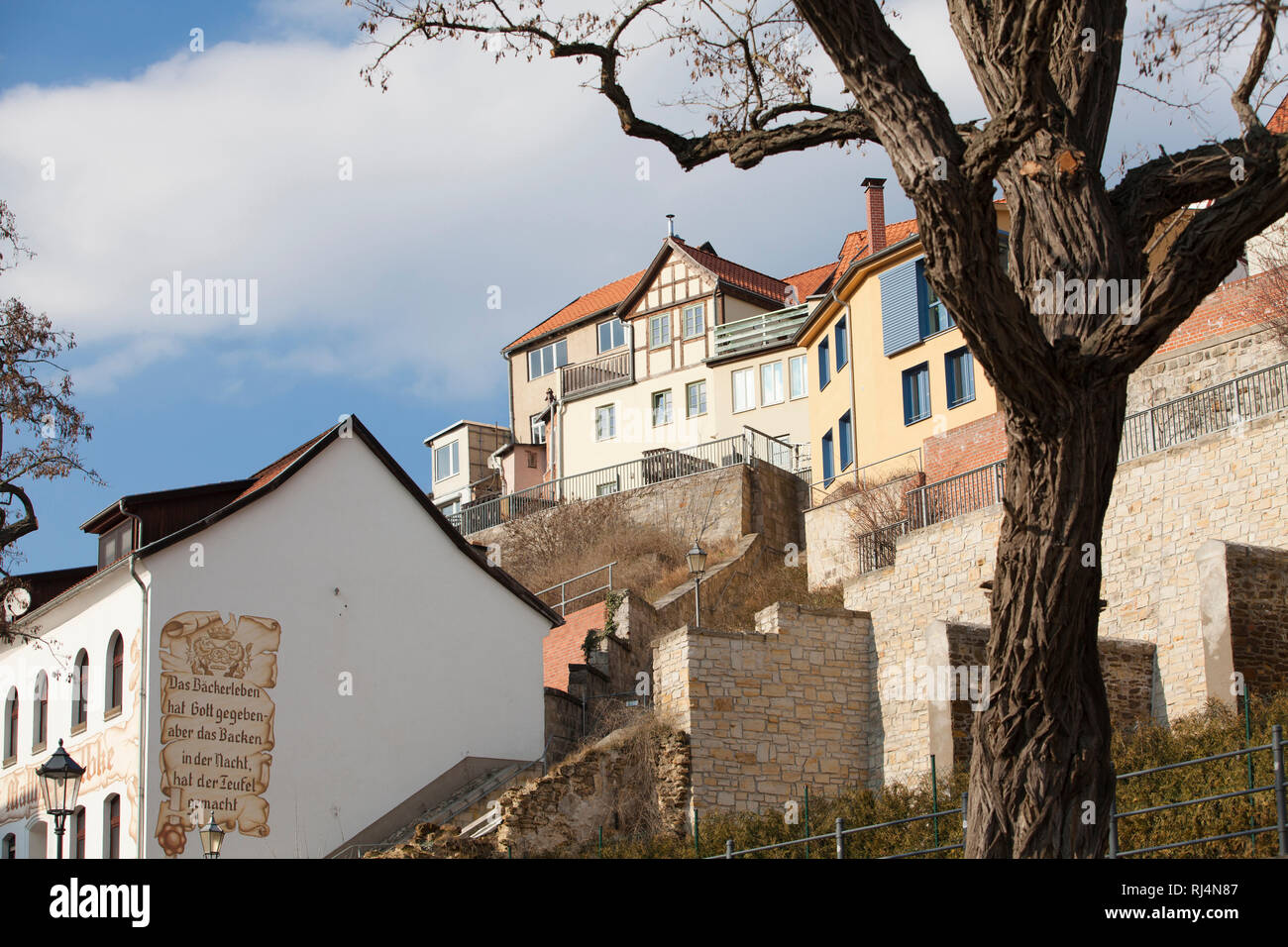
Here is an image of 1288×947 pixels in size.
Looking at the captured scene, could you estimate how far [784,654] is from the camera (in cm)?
2488

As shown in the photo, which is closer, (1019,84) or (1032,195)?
(1019,84)

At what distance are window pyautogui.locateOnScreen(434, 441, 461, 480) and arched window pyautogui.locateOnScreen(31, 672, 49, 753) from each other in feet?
127

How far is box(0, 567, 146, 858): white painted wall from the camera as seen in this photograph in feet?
78.6

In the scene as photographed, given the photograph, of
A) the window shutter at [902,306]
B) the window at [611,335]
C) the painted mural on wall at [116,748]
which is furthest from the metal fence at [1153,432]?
the window at [611,335]

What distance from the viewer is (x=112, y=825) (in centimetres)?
2397

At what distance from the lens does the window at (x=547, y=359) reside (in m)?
62.3

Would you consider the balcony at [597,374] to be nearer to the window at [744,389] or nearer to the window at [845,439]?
the window at [744,389]

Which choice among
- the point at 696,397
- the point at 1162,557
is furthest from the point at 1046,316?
the point at 696,397

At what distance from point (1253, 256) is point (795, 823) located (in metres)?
16.9

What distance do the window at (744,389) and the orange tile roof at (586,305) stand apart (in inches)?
423
